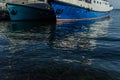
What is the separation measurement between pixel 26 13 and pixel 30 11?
0.98m

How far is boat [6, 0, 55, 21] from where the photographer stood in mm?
42250

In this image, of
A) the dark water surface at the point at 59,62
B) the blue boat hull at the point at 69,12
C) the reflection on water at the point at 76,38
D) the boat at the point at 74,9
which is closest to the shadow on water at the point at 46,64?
the dark water surface at the point at 59,62

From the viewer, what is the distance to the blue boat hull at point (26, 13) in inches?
1663

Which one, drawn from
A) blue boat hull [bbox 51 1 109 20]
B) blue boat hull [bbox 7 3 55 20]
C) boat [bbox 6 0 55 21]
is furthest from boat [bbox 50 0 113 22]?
blue boat hull [bbox 7 3 55 20]

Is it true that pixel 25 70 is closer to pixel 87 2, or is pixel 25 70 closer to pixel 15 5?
pixel 15 5

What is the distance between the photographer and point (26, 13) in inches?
1711

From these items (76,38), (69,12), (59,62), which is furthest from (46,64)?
(69,12)

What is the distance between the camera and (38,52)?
16047 millimetres

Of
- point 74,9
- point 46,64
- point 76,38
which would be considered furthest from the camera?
point 74,9

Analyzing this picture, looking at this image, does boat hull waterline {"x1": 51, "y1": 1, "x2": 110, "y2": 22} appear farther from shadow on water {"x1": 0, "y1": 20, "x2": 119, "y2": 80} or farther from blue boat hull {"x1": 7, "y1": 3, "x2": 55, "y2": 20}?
shadow on water {"x1": 0, "y1": 20, "x2": 119, "y2": 80}

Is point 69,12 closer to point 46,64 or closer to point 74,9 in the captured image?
point 74,9

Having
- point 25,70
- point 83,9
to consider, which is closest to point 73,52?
point 25,70

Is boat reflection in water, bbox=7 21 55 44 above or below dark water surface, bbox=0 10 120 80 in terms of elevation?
below

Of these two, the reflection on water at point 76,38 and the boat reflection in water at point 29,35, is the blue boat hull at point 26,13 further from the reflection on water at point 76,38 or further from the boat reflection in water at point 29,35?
the reflection on water at point 76,38
